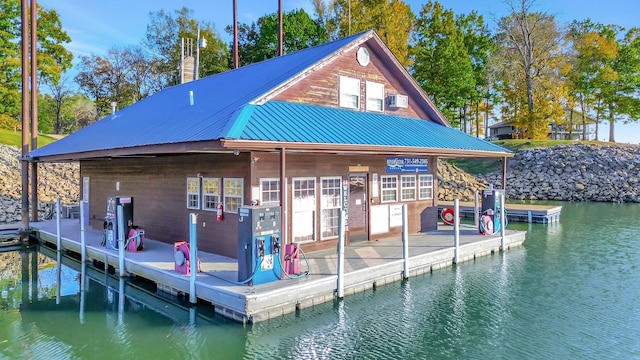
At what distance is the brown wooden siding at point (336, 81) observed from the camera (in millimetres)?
11203

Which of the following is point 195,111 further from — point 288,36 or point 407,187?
point 288,36

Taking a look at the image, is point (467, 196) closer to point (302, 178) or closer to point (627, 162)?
point (627, 162)

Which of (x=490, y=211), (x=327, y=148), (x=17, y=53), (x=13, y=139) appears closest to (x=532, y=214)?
(x=490, y=211)

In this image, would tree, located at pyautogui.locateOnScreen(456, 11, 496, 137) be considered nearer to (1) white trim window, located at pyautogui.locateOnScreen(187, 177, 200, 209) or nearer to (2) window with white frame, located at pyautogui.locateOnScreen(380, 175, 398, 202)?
(2) window with white frame, located at pyautogui.locateOnScreen(380, 175, 398, 202)

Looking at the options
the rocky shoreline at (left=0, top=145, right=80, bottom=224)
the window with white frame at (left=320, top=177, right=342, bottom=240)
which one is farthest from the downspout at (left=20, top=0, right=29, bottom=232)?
the window with white frame at (left=320, top=177, right=342, bottom=240)

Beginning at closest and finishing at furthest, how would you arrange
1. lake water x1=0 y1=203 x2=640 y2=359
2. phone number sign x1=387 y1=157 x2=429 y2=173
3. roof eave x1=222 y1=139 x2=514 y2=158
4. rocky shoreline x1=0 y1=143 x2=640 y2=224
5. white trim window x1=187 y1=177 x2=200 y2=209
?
lake water x1=0 y1=203 x2=640 y2=359
roof eave x1=222 y1=139 x2=514 y2=158
white trim window x1=187 y1=177 x2=200 y2=209
phone number sign x1=387 y1=157 x2=429 y2=173
rocky shoreline x1=0 y1=143 x2=640 y2=224

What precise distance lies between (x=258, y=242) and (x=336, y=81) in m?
5.95

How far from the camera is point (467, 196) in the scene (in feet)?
90.0

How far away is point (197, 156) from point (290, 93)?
2727mm

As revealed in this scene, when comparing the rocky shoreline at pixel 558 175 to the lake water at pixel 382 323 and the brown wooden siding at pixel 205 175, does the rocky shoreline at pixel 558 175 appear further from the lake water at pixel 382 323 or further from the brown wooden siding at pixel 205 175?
the lake water at pixel 382 323

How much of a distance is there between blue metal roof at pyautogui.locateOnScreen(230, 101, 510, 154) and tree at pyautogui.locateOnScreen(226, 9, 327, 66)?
25962 millimetres

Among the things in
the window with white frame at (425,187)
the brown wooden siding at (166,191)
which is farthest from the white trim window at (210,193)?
the window with white frame at (425,187)

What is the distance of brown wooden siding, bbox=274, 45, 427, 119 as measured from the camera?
36.8 feet

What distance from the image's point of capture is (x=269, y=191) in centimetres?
983
